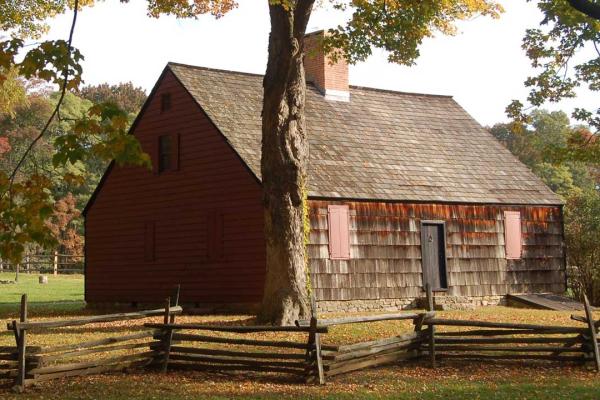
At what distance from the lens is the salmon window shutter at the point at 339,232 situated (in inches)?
941

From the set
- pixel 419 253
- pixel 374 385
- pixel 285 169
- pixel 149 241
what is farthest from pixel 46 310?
pixel 374 385

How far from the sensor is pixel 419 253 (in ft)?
85.2

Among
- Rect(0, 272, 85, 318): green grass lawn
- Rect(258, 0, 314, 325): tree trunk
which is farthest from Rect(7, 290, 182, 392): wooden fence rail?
Rect(0, 272, 85, 318): green grass lawn

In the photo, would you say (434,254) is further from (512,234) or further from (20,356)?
(20,356)

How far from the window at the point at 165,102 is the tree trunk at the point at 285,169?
8.17m

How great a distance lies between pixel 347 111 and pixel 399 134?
193cm

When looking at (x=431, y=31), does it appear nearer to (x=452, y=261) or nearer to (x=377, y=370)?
(x=452, y=261)

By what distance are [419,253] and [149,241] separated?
826 centimetres

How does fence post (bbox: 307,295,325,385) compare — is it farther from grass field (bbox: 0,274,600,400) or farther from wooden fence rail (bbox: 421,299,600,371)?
wooden fence rail (bbox: 421,299,600,371)

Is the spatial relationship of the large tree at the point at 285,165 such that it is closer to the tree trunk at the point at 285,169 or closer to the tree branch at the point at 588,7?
the tree trunk at the point at 285,169

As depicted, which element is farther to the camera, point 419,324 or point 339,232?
point 339,232

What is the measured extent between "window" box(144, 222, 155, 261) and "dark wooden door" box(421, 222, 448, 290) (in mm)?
8240

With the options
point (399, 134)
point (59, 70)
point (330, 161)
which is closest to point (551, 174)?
point (399, 134)

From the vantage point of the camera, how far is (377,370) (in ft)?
46.6
